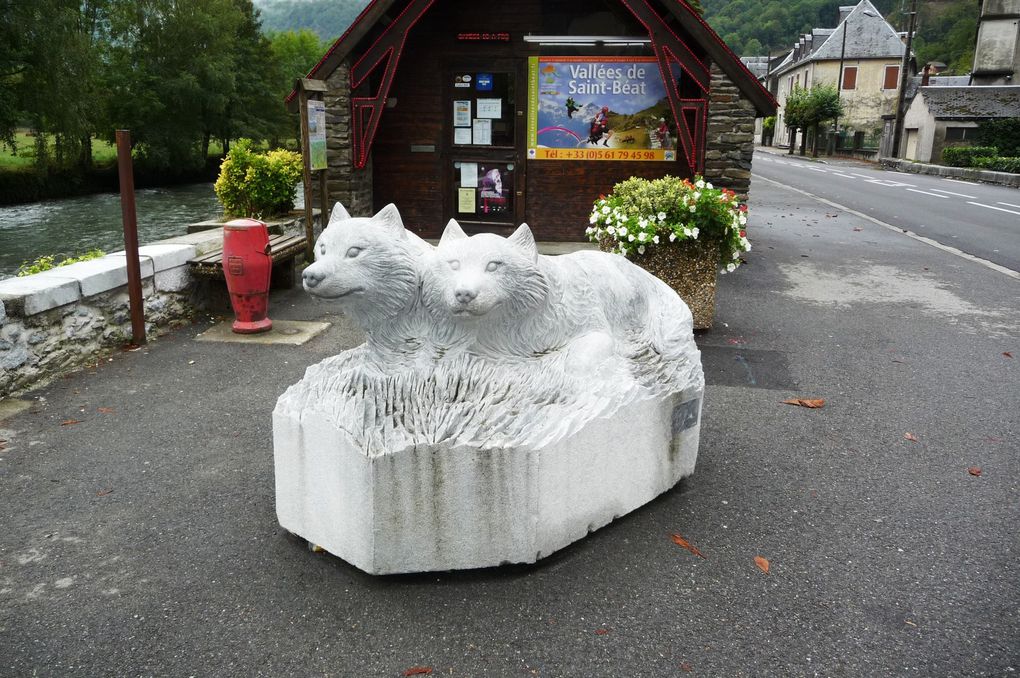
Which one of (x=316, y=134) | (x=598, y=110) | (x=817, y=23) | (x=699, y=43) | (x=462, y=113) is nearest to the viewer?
(x=316, y=134)

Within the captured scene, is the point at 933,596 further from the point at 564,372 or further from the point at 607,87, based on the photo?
the point at 607,87

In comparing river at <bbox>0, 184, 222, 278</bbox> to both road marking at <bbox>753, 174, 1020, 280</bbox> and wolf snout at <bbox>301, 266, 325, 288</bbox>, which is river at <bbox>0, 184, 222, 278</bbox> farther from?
road marking at <bbox>753, 174, 1020, 280</bbox>

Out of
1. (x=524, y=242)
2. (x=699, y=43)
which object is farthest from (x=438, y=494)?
(x=699, y=43)

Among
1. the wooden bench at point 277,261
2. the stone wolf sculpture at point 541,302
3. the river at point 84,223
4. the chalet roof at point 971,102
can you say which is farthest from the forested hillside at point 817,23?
the stone wolf sculpture at point 541,302

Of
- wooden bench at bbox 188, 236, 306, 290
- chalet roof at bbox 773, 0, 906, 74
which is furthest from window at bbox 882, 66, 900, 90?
wooden bench at bbox 188, 236, 306, 290

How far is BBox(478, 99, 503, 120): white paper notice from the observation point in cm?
1095

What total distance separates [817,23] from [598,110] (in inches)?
3718

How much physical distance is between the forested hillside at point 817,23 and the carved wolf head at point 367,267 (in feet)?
243

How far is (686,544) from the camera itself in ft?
12.2

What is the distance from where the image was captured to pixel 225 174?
10.1 m

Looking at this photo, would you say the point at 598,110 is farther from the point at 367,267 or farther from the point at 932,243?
the point at 367,267

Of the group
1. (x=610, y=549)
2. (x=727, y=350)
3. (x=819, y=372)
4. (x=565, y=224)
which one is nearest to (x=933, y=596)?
(x=610, y=549)

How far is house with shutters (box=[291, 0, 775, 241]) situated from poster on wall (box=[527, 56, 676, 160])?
0.6 inches

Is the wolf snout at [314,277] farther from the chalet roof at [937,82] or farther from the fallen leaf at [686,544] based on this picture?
the chalet roof at [937,82]
